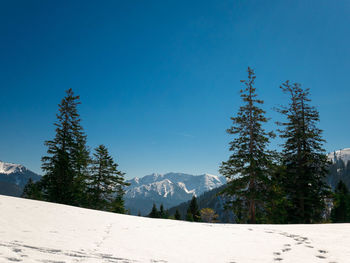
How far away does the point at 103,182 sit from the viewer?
24188 millimetres

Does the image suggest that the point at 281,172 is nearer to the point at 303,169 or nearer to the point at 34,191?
the point at 303,169

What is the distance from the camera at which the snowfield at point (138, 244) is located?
11.2 feet

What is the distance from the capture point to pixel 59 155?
68.8 ft

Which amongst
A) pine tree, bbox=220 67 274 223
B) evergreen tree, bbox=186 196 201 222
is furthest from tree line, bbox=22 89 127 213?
evergreen tree, bbox=186 196 201 222

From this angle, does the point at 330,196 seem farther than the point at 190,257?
Yes

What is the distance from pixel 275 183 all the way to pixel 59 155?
2055 cm

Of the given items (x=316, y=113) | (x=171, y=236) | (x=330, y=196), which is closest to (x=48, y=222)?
(x=171, y=236)

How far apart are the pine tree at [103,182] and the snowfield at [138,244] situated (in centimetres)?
1831

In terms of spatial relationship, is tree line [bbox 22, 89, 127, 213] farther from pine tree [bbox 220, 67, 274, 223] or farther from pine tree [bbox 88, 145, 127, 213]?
pine tree [bbox 220, 67, 274, 223]

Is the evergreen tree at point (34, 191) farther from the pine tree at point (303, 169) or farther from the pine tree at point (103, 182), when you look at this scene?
the pine tree at point (303, 169)

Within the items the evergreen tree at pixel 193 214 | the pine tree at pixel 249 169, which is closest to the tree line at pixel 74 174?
the pine tree at pixel 249 169

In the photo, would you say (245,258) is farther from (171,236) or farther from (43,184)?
(43,184)

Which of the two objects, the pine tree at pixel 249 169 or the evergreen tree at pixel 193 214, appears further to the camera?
the evergreen tree at pixel 193 214

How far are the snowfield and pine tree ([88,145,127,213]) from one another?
18315 millimetres
